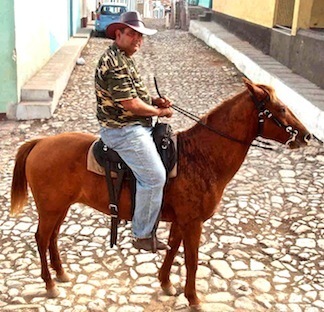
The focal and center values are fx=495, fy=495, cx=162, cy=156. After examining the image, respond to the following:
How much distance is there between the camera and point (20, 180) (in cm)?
429

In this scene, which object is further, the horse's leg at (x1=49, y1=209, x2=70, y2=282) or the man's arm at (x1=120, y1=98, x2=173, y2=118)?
the horse's leg at (x1=49, y1=209, x2=70, y2=282)

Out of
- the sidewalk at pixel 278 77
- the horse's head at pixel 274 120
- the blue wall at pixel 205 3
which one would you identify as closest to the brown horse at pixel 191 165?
the horse's head at pixel 274 120

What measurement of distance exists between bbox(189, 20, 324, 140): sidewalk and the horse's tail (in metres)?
5.70

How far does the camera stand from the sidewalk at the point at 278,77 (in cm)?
891

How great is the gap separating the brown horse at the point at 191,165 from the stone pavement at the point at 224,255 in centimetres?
44

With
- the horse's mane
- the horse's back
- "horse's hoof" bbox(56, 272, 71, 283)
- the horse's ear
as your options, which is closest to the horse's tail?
the horse's back

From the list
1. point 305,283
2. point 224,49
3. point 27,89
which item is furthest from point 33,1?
point 305,283

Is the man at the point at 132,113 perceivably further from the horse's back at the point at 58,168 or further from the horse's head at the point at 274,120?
the horse's head at the point at 274,120

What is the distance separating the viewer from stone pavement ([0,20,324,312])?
4.30m

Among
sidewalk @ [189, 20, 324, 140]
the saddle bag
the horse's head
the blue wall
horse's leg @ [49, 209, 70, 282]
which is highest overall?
the blue wall

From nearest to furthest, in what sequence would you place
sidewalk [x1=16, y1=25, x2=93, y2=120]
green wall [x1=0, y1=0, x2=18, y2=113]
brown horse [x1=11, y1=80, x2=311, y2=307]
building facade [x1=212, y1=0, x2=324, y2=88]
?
brown horse [x1=11, y1=80, x2=311, y2=307] → green wall [x1=0, y1=0, x2=18, y2=113] → sidewalk [x1=16, y1=25, x2=93, y2=120] → building facade [x1=212, y1=0, x2=324, y2=88]

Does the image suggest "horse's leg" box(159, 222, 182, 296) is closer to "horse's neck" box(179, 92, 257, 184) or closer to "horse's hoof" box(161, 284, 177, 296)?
"horse's hoof" box(161, 284, 177, 296)

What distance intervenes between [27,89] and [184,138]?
672 cm

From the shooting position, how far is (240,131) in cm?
387
